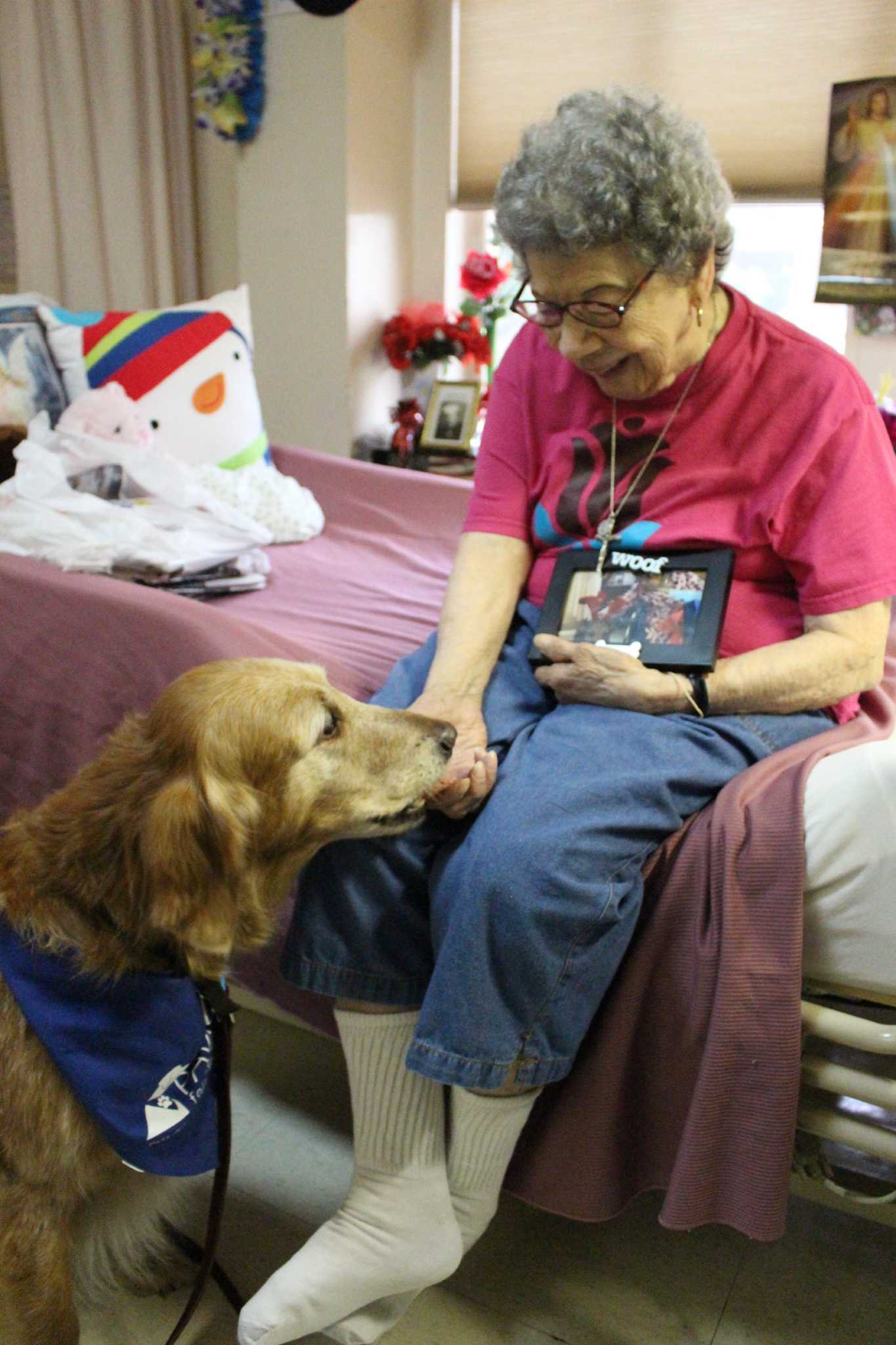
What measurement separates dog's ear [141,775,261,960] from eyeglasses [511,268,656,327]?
0.70 meters

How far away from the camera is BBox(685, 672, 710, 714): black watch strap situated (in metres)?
1.20

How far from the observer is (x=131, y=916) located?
993 millimetres

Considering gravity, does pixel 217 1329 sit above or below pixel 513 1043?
below

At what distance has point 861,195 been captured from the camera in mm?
2838

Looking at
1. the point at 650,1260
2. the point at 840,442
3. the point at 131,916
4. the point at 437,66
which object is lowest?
the point at 650,1260

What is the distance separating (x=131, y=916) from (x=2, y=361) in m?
1.88

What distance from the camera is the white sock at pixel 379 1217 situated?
3.61 feet

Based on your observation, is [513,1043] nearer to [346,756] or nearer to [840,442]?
[346,756]

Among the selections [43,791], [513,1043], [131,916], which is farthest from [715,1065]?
[43,791]

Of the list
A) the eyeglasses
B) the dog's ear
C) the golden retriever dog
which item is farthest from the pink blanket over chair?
the eyeglasses

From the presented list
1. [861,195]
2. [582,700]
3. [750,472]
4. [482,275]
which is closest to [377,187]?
[482,275]

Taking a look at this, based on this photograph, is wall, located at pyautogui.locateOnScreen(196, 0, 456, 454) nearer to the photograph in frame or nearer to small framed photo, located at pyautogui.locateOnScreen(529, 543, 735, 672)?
the photograph in frame

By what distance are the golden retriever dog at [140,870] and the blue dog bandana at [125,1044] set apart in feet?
0.07

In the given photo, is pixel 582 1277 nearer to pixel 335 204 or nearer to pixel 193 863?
pixel 193 863
